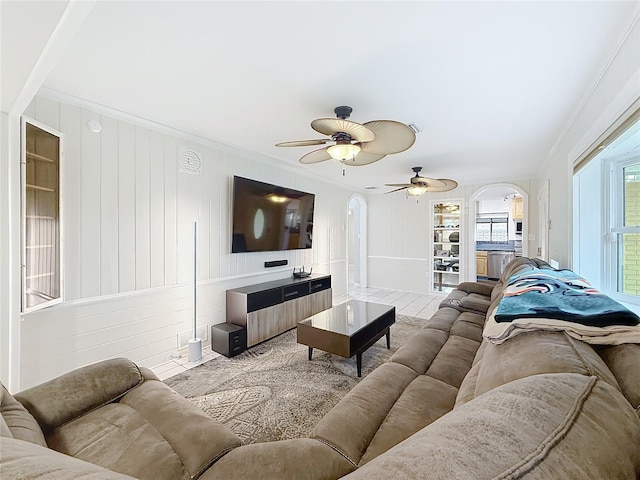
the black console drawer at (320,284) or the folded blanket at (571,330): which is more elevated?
the folded blanket at (571,330)

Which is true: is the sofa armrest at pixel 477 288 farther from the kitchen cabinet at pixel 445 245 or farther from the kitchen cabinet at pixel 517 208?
the kitchen cabinet at pixel 517 208

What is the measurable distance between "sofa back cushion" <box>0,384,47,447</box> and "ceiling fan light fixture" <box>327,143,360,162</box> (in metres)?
2.18

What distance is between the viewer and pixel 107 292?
2525 millimetres

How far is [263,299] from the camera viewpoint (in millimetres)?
3432

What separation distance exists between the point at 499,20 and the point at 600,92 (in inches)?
41.1

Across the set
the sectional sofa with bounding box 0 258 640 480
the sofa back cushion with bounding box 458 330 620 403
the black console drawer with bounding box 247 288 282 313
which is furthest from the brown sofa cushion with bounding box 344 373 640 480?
the black console drawer with bounding box 247 288 282 313

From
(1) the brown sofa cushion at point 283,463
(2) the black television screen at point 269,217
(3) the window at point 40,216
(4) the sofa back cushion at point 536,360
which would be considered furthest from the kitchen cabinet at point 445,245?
(3) the window at point 40,216

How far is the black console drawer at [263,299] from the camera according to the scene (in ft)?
10.7

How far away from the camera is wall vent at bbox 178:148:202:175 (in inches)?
121

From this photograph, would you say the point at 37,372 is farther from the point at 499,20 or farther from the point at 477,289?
the point at 477,289

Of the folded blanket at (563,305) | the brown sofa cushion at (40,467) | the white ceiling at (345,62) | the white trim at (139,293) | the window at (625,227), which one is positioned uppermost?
the white ceiling at (345,62)

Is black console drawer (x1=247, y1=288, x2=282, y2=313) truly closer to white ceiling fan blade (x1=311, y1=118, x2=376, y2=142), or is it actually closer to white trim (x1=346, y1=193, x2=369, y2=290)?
white ceiling fan blade (x1=311, y1=118, x2=376, y2=142)

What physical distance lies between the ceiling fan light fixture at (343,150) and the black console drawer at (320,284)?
248 cm

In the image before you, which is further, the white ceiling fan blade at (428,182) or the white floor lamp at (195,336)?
the white ceiling fan blade at (428,182)
